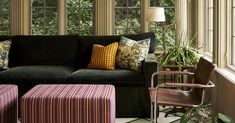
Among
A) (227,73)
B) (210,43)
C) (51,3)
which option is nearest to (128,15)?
(51,3)

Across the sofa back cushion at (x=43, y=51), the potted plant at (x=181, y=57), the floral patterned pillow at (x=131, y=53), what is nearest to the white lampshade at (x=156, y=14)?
the floral patterned pillow at (x=131, y=53)

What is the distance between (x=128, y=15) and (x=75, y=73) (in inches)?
70.4

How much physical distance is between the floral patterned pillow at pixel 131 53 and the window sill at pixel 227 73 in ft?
3.44

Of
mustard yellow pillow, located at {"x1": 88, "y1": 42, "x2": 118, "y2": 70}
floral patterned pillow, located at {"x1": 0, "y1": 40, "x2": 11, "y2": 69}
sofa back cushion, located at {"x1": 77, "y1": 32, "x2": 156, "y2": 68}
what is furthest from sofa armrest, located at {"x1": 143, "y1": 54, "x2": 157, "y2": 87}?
floral patterned pillow, located at {"x1": 0, "y1": 40, "x2": 11, "y2": 69}

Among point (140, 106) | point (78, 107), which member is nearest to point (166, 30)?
point (140, 106)

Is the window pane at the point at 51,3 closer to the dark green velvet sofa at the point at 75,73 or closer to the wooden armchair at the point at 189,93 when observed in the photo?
the dark green velvet sofa at the point at 75,73

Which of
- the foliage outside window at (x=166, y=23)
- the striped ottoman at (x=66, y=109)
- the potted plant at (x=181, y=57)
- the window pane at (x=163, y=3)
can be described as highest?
the window pane at (x=163, y=3)

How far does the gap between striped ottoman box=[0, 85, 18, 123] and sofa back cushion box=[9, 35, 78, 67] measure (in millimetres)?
1697

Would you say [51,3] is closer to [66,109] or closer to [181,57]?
[181,57]

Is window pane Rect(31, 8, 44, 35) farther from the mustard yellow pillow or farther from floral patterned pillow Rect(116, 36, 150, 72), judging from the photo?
floral patterned pillow Rect(116, 36, 150, 72)

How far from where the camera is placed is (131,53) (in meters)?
4.43

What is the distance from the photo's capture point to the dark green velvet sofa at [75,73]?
13.3 ft

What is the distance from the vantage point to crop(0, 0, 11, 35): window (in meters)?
5.56

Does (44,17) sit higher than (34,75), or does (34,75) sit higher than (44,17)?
(44,17)
